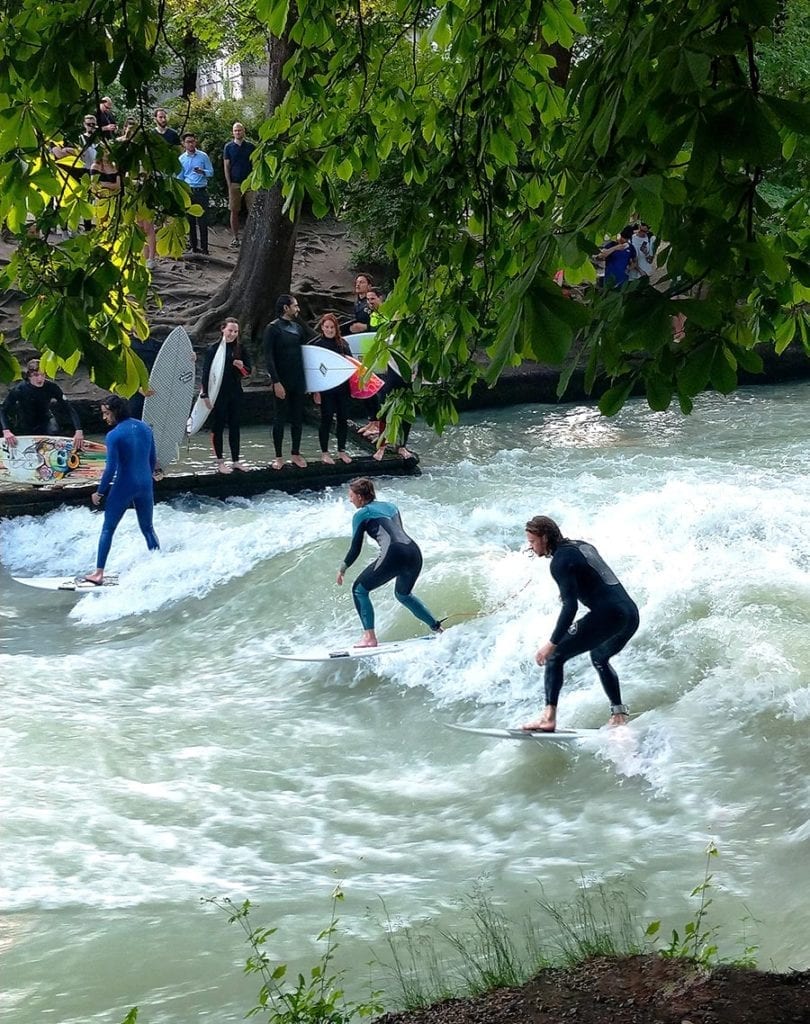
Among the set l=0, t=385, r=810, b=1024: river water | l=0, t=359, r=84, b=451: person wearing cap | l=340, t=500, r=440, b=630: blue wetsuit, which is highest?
l=0, t=359, r=84, b=451: person wearing cap

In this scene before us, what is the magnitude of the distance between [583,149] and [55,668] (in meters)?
8.72

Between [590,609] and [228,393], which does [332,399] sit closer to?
[228,393]

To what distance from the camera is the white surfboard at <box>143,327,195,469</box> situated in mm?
15188

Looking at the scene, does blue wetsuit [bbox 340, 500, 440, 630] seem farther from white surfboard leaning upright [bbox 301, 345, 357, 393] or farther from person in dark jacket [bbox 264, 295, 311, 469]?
white surfboard leaning upright [bbox 301, 345, 357, 393]

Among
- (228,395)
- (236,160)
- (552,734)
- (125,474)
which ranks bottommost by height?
(552,734)

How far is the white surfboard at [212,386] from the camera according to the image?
14992 millimetres

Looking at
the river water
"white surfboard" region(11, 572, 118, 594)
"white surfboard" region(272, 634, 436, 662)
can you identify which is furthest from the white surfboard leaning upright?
"white surfboard" region(272, 634, 436, 662)

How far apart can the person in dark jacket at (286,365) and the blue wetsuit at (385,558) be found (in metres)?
4.96

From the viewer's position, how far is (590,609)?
8.48 m

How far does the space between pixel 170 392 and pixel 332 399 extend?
1934 millimetres

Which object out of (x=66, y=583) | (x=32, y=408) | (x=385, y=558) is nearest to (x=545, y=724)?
(x=385, y=558)

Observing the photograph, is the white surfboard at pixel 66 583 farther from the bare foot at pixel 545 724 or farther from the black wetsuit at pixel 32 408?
the bare foot at pixel 545 724

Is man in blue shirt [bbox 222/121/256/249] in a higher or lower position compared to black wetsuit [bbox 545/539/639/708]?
higher

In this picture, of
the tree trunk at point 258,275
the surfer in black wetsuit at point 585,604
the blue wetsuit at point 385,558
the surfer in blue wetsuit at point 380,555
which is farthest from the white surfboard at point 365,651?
the tree trunk at point 258,275
